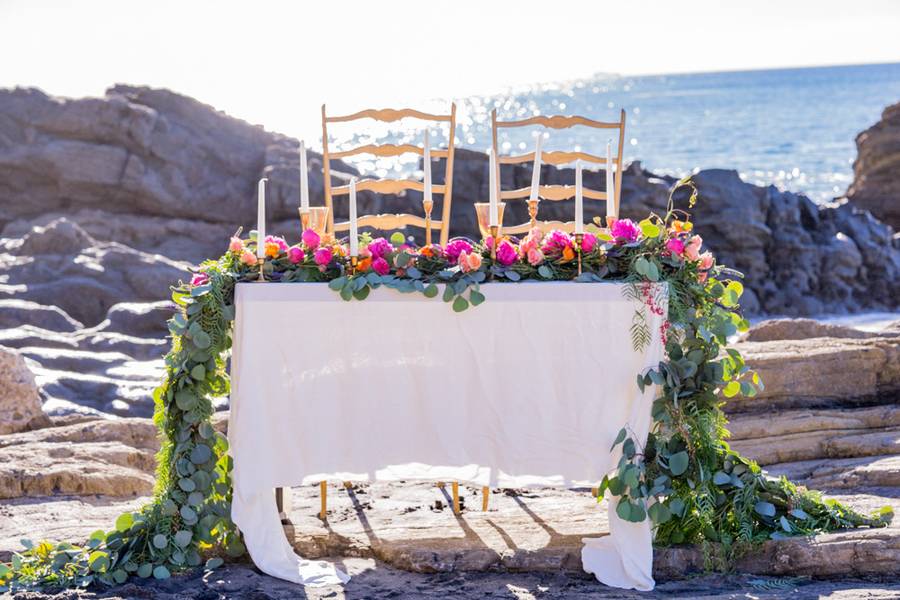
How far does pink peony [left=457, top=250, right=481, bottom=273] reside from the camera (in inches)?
159

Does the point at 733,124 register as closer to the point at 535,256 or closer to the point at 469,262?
the point at 535,256

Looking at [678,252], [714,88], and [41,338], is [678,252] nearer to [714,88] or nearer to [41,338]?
[41,338]

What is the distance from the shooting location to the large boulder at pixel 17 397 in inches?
263

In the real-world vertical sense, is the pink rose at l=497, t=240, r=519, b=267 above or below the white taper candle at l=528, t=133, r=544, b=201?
below

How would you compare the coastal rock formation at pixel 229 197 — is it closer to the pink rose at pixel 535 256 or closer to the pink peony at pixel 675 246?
A: the pink peony at pixel 675 246

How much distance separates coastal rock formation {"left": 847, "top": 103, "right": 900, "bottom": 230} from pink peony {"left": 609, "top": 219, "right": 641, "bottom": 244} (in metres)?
19.3

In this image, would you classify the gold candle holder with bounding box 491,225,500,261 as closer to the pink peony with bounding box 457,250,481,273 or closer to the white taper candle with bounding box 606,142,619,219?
the pink peony with bounding box 457,250,481,273

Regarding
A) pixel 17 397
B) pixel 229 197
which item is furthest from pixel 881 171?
pixel 17 397

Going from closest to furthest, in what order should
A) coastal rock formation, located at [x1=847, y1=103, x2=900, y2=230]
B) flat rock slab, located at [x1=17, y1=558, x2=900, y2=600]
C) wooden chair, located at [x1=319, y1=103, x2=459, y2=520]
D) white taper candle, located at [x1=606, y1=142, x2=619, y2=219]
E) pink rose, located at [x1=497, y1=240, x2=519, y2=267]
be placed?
flat rock slab, located at [x1=17, y1=558, x2=900, y2=600]
pink rose, located at [x1=497, y1=240, x2=519, y2=267]
white taper candle, located at [x1=606, y1=142, x2=619, y2=219]
wooden chair, located at [x1=319, y1=103, x2=459, y2=520]
coastal rock formation, located at [x1=847, y1=103, x2=900, y2=230]

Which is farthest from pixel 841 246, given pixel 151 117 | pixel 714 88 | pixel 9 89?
pixel 714 88

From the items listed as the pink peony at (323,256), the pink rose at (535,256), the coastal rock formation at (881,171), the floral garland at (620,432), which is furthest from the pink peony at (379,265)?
the coastal rock formation at (881,171)

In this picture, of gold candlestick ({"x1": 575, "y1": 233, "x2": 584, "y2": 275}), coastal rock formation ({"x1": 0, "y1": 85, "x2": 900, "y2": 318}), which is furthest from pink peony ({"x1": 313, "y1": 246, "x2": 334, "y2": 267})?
coastal rock formation ({"x1": 0, "y1": 85, "x2": 900, "y2": 318})

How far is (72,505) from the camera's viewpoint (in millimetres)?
5301

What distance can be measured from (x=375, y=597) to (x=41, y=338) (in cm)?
691
